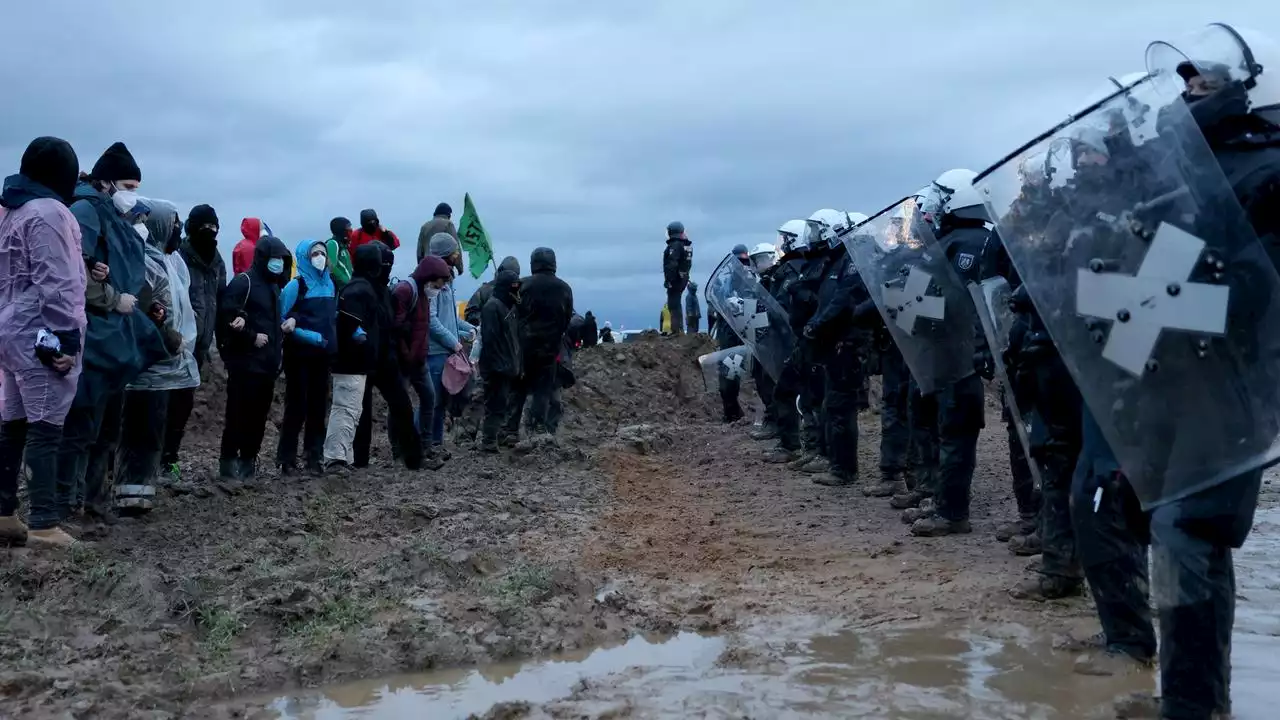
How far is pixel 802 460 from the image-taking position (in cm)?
1125

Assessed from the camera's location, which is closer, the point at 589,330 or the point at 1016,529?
the point at 1016,529

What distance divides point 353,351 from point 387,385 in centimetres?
53

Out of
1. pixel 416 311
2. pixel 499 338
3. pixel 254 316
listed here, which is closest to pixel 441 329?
pixel 499 338

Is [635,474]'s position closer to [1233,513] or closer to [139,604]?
[139,604]

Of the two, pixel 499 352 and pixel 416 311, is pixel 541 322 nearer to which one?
pixel 499 352

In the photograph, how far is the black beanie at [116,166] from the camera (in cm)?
654

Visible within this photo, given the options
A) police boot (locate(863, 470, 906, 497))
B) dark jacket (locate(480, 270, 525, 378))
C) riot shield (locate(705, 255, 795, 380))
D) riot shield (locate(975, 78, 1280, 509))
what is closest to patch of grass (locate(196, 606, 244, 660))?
riot shield (locate(975, 78, 1280, 509))

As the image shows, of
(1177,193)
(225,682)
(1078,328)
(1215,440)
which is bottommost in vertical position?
(225,682)

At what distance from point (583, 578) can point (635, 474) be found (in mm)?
5439

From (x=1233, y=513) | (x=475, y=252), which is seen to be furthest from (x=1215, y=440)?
(x=475, y=252)

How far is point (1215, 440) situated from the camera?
340 cm

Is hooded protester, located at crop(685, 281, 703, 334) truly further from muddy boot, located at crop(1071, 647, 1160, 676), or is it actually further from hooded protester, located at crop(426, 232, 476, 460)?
muddy boot, located at crop(1071, 647, 1160, 676)

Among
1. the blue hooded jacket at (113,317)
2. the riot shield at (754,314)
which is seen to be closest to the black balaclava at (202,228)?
the blue hooded jacket at (113,317)

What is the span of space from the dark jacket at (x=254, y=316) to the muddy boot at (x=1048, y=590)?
217 inches
